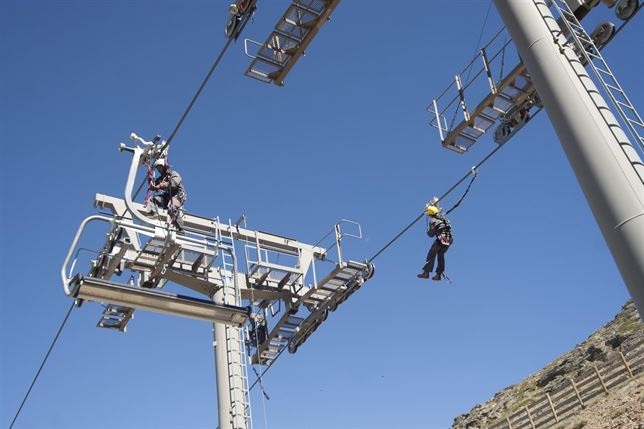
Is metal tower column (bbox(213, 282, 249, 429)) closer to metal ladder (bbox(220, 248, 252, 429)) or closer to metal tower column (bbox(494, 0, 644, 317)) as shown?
metal ladder (bbox(220, 248, 252, 429))

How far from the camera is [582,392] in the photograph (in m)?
33.4

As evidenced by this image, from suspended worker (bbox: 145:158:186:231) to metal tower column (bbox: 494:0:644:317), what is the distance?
8980 millimetres

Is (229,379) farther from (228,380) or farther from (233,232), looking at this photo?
(233,232)

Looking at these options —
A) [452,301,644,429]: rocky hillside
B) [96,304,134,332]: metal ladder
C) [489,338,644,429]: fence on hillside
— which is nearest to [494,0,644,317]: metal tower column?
[96,304,134,332]: metal ladder

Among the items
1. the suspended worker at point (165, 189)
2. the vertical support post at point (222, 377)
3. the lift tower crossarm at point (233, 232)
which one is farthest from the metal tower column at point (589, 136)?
the lift tower crossarm at point (233, 232)

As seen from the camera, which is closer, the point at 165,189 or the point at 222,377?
the point at 165,189

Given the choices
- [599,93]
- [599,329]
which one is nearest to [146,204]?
[599,93]

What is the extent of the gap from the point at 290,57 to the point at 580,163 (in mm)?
8243

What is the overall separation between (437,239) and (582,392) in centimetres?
2257

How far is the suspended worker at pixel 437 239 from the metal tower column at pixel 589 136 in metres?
7.82

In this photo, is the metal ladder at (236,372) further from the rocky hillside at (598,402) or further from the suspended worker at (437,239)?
the rocky hillside at (598,402)

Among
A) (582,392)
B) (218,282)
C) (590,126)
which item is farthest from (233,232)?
(582,392)

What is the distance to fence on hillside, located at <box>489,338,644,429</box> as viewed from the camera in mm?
31859

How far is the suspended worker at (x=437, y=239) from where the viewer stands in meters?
14.2
